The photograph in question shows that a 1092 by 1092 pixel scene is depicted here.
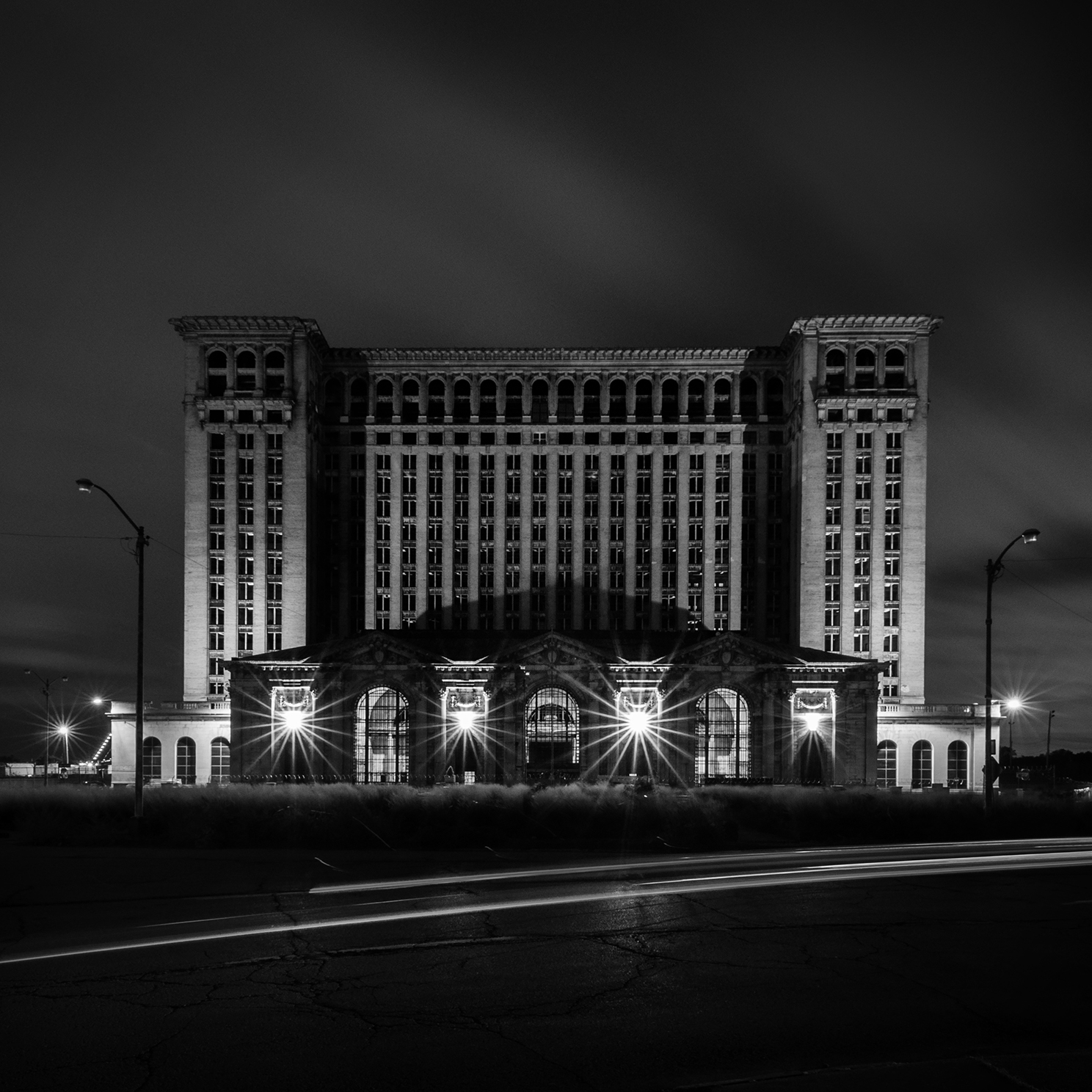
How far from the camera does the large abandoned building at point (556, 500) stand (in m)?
93.9

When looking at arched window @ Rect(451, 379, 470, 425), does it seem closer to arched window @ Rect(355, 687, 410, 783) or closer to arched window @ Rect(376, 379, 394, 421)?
arched window @ Rect(376, 379, 394, 421)

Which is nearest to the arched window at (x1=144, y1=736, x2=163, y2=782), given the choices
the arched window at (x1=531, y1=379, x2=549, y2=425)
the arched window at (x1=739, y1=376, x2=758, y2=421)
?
the arched window at (x1=531, y1=379, x2=549, y2=425)

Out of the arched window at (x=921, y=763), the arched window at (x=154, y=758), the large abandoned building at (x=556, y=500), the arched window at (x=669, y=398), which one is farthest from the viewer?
the arched window at (x=669, y=398)

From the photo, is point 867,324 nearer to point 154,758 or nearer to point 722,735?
point 722,735

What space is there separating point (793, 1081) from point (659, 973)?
14.1 feet

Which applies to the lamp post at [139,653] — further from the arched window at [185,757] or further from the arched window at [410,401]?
the arched window at [410,401]

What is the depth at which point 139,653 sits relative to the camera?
34.7 m

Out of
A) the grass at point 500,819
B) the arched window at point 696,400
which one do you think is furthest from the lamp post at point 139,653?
the arched window at point 696,400

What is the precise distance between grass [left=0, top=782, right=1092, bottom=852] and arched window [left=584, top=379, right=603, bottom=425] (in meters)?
65.9

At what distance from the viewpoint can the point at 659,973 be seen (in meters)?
12.5

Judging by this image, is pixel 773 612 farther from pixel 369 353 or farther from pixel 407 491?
pixel 369 353

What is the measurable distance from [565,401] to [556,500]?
9.69m

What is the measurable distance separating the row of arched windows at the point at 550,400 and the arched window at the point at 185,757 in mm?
32615

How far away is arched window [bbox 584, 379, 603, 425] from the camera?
10444 centimetres
